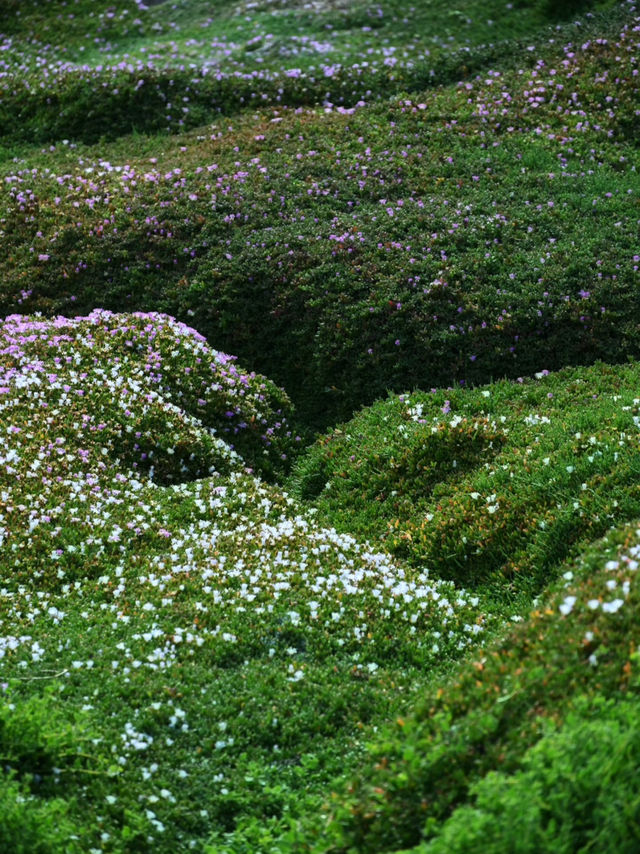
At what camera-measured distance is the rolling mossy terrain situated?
6859mm

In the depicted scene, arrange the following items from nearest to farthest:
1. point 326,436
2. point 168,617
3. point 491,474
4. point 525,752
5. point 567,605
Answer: point 525,752, point 567,605, point 168,617, point 491,474, point 326,436

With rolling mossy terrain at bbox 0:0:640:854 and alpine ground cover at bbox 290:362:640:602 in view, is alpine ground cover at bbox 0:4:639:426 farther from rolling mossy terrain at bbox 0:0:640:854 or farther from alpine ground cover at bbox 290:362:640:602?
alpine ground cover at bbox 290:362:640:602

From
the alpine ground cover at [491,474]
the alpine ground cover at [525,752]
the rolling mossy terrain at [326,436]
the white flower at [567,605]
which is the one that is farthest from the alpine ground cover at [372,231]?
the alpine ground cover at [525,752]

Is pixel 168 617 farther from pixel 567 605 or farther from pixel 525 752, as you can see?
pixel 525 752

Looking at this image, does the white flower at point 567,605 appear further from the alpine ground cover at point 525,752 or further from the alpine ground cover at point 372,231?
the alpine ground cover at point 372,231

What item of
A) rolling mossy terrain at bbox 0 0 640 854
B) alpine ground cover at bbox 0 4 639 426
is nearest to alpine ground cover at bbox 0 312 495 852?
rolling mossy terrain at bbox 0 0 640 854

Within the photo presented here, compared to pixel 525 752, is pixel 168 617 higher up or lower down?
higher up

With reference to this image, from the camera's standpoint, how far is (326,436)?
47.0 ft

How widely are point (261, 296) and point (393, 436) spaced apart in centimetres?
486

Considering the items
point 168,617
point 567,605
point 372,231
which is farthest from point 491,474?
point 372,231

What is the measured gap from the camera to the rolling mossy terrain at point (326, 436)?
686 cm

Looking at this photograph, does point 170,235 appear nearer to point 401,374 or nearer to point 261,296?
point 261,296

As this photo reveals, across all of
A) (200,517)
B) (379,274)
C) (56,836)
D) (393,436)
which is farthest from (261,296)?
(56,836)

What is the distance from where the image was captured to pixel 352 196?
18766 millimetres
